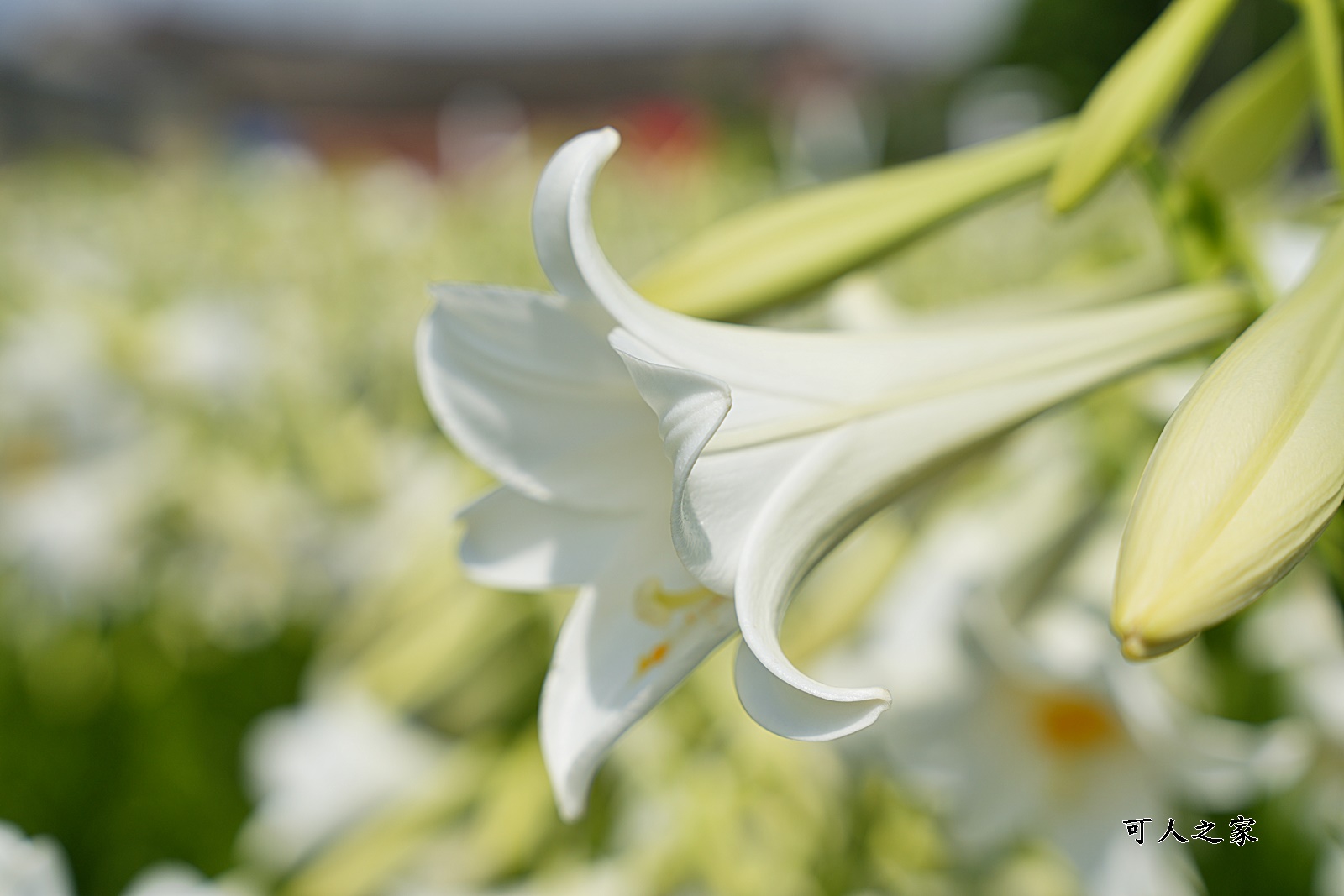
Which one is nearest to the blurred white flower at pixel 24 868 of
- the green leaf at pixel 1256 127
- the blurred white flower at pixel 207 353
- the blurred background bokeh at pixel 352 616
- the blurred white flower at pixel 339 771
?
the blurred background bokeh at pixel 352 616

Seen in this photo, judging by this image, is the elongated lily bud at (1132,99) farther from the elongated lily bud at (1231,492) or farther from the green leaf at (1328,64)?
the elongated lily bud at (1231,492)

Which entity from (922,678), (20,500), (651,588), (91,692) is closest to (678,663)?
(651,588)

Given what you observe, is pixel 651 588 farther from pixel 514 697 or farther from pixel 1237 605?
pixel 514 697

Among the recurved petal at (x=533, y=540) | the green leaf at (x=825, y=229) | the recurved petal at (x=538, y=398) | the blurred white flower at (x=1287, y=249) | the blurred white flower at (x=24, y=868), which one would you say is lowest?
the blurred white flower at (x=24, y=868)

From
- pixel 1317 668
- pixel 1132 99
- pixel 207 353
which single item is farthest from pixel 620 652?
pixel 207 353

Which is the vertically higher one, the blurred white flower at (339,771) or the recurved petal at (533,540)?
the recurved petal at (533,540)

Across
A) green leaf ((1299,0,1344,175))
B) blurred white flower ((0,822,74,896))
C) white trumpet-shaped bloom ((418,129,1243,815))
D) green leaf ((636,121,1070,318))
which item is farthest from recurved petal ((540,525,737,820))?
green leaf ((1299,0,1344,175))

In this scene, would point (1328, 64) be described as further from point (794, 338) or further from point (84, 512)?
point (84, 512)

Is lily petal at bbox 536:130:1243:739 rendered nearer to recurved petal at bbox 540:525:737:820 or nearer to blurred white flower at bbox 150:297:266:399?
recurved petal at bbox 540:525:737:820
